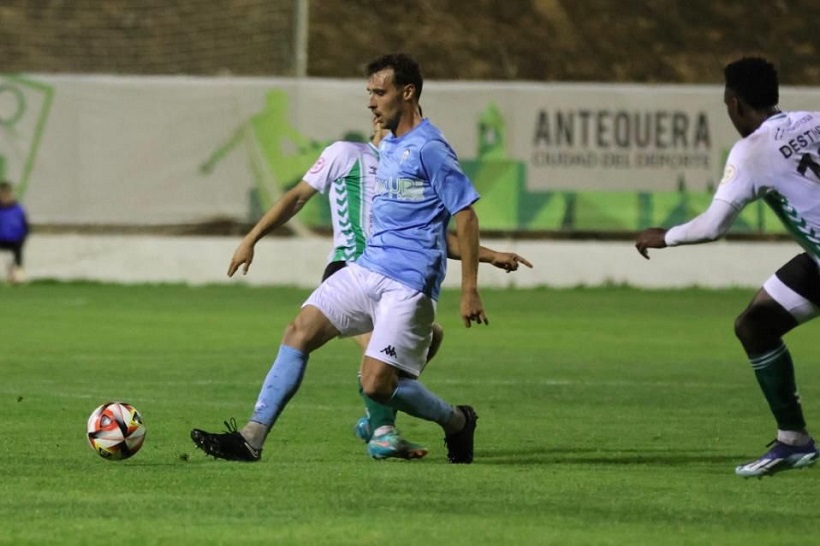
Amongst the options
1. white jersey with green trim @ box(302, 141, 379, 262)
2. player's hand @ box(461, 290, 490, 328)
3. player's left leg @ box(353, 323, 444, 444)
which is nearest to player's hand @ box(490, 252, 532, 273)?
player's hand @ box(461, 290, 490, 328)

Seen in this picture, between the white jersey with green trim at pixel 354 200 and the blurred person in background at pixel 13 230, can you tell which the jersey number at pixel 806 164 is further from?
the blurred person in background at pixel 13 230

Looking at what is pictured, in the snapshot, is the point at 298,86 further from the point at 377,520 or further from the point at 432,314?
the point at 377,520

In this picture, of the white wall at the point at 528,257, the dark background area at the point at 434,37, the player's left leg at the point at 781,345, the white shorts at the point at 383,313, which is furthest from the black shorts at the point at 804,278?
the dark background area at the point at 434,37

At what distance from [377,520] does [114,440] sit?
7.84 ft

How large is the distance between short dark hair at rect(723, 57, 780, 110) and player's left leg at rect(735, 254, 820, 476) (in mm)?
932

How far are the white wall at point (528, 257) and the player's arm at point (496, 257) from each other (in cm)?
1821

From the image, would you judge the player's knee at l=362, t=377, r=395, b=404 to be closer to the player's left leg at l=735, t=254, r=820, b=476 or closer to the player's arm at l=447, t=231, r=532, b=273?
the player's arm at l=447, t=231, r=532, b=273

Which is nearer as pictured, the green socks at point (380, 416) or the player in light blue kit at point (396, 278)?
the player in light blue kit at point (396, 278)

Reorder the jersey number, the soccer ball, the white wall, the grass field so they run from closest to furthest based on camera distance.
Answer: the grass field, the jersey number, the soccer ball, the white wall

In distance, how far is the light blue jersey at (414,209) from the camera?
947 cm

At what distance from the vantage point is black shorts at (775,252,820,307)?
9.30m

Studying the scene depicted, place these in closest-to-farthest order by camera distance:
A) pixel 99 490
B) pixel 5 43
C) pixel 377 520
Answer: pixel 377 520
pixel 99 490
pixel 5 43

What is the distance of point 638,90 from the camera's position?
96.1 feet

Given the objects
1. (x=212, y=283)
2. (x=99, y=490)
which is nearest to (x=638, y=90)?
(x=212, y=283)
